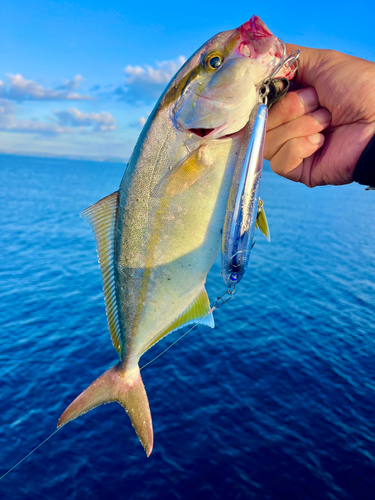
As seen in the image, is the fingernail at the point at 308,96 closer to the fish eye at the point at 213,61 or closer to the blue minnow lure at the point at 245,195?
the blue minnow lure at the point at 245,195

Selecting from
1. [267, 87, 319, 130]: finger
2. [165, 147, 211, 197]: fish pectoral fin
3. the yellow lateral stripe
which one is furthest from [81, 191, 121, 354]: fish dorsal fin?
[267, 87, 319, 130]: finger

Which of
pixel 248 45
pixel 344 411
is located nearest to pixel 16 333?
pixel 344 411

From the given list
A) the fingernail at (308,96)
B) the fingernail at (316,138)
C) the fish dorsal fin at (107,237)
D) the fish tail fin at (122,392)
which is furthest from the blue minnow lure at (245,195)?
the fish tail fin at (122,392)

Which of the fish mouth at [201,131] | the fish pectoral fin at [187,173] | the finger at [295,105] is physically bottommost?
the fish pectoral fin at [187,173]

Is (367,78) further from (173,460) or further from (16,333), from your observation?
(16,333)

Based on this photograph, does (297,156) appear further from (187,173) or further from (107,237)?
(107,237)
